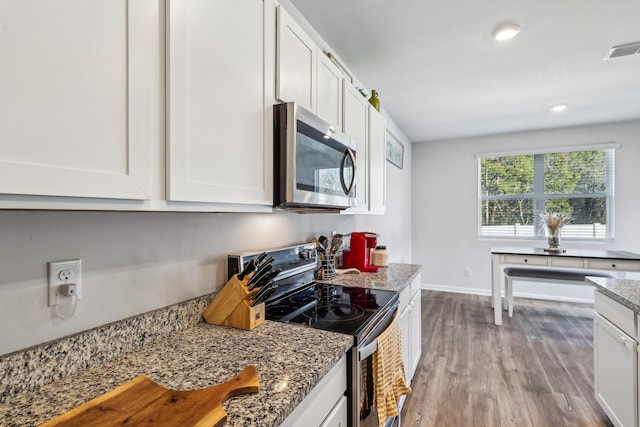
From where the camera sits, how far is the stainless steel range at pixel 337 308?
110 cm

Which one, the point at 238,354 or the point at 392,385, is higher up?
the point at 238,354

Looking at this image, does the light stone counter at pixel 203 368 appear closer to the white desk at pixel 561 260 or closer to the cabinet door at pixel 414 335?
the cabinet door at pixel 414 335

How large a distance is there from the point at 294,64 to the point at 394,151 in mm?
2868

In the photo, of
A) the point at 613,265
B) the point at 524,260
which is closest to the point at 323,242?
the point at 524,260

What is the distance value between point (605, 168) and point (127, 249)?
5.55 m

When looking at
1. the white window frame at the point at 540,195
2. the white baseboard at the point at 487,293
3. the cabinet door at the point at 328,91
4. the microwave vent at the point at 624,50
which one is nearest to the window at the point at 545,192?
the white window frame at the point at 540,195

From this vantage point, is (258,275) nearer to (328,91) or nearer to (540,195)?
(328,91)

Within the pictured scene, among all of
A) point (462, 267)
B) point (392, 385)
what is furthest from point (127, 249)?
point (462, 267)

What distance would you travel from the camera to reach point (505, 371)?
2.52 m

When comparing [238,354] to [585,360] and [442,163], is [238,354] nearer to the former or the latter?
[585,360]

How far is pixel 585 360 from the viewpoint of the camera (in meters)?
2.69

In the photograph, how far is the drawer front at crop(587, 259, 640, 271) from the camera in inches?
118

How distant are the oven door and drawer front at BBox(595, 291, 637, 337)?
1.20m

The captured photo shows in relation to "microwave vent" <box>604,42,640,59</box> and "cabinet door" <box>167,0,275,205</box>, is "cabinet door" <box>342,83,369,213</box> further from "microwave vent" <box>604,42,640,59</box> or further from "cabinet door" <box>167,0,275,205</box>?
"microwave vent" <box>604,42,640,59</box>
